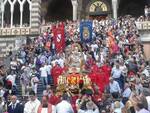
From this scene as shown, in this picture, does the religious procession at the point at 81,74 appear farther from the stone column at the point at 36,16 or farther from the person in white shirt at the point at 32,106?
the stone column at the point at 36,16

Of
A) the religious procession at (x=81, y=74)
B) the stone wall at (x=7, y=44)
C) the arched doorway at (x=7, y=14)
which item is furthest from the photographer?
the arched doorway at (x=7, y=14)

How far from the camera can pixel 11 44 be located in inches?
1711

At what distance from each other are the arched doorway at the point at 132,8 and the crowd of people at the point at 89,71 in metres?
10.4

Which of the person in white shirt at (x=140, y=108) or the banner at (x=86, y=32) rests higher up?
the banner at (x=86, y=32)


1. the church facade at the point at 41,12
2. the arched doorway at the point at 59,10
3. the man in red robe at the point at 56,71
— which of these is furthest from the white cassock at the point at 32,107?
the arched doorway at the point at 59,10

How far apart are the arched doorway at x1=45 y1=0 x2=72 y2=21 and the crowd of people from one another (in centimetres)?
1045

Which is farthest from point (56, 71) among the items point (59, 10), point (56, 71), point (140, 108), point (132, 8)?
point (132, 8)

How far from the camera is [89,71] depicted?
24922 millimetres

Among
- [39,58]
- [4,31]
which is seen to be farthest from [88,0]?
[39,58]

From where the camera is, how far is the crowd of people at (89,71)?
16844 millimetres

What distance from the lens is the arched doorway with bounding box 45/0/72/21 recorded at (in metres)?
48.7

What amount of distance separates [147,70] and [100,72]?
3.33m

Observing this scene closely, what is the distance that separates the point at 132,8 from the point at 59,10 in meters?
6.46

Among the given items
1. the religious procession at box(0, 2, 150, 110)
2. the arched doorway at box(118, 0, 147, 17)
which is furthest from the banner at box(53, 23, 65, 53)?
the arched doorway at box(118, 0, 147, 17)
